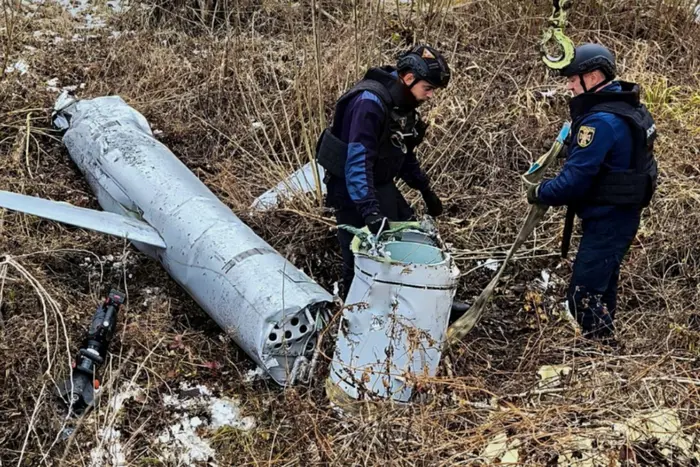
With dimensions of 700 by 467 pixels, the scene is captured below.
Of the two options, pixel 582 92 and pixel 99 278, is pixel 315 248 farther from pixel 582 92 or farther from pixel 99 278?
pixel 582 92

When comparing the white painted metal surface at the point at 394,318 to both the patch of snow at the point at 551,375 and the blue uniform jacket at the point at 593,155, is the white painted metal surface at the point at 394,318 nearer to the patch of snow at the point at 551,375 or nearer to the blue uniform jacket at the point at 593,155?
the patch of snow at the point at 551,375

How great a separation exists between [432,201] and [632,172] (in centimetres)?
118

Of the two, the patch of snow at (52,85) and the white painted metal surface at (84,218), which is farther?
the patch of snow at (52,85)

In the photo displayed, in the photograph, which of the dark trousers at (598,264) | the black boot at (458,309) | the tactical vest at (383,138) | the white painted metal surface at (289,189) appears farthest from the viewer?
the white painted metal surface at (289,189)

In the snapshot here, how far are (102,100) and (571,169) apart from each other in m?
3.24

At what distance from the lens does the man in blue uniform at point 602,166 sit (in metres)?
3.32

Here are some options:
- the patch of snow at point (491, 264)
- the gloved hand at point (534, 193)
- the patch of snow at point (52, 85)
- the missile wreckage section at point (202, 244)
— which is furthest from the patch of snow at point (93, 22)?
the gloved hand at point (534, 193)

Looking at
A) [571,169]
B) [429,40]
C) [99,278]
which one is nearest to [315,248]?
[99,278]

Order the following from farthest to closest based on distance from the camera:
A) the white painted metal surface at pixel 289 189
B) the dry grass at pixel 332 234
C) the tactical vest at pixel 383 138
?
1. the white painted metal surface at pixel 289 189
2. the tactical vest at pixel 383 138
3. the dry grass at pixel 332 234

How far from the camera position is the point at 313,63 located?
549 cm

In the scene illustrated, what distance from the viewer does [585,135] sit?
333cm

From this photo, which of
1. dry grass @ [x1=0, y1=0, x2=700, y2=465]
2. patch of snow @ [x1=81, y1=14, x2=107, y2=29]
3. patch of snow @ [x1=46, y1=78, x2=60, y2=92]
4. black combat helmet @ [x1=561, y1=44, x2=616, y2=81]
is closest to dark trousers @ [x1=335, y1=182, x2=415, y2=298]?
dry grass @ [x1=0, y1=0, x2=700, y2=465]

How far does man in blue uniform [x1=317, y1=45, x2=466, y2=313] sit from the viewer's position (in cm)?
332

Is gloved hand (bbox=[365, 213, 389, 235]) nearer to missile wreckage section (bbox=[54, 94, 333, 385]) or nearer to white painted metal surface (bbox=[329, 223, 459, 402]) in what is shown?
white painted metal surface (bbox=[329, 223, 459, 402])
